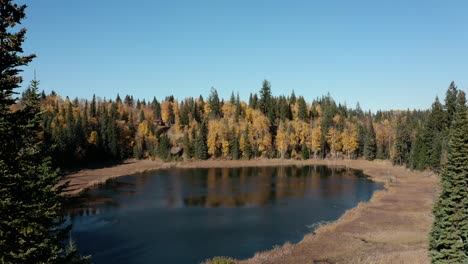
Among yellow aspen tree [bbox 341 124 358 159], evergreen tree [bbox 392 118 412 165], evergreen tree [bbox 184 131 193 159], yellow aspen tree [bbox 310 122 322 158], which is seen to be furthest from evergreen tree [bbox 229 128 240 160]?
evergreen tree [bbox 392 118 412 165]

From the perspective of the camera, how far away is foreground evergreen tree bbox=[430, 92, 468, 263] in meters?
24.8

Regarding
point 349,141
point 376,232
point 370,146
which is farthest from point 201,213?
point 370,146

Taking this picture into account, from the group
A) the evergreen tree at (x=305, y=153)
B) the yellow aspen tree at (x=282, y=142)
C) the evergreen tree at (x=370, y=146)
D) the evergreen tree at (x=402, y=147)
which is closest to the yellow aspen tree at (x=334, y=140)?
the evergreen tree at (x=370, y=146)

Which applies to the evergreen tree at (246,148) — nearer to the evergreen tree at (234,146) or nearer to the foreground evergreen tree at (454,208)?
the evergreen tree at (234,146)

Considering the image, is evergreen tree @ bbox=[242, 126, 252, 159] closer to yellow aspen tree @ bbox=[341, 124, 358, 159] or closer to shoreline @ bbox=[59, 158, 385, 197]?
shoreline @ bbox=[59, 158, 385, 197]

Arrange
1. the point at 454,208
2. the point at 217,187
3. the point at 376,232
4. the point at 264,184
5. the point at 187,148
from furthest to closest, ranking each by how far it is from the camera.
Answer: the point at 187,148 → the point at 264,184 → the point at 217,187 → the point at 376,232 → the point at 454,208

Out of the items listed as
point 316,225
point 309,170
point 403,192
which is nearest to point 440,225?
point 316,225

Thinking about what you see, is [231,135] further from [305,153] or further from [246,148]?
[305,153]

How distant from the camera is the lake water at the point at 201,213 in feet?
132

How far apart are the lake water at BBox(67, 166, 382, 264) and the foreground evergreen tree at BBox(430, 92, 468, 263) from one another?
18.1 m

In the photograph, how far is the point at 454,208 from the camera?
25531 millimetres

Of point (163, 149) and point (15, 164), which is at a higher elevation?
point (163, 149)

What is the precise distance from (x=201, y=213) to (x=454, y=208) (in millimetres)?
38175

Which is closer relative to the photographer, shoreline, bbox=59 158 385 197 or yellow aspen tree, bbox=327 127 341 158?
shoreline, bbox=59 158 385 197
